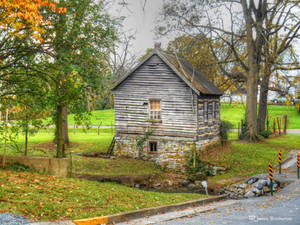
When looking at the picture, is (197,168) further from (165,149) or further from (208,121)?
(208,121)

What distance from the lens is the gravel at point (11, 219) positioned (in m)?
7.84

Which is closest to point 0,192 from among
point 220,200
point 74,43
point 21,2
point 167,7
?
point 21,2

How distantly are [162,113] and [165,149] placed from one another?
2.67 m

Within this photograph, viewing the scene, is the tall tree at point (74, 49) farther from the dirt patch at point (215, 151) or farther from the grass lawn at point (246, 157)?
the dirt patch at point (215, 151)

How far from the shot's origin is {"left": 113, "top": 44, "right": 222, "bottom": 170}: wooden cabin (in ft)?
80.4

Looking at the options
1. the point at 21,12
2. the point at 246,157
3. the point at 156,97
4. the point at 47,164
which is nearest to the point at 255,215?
the point at 47,164

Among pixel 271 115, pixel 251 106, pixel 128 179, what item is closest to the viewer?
pixel 128 179

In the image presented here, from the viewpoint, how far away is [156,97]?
83.8ft

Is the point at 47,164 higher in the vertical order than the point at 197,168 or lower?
higher

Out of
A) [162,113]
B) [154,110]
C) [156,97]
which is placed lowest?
[162,113]

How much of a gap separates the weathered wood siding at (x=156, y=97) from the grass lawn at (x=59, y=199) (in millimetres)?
11386

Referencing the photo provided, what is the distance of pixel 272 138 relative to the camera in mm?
35969

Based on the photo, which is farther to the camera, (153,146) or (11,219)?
(153,146)

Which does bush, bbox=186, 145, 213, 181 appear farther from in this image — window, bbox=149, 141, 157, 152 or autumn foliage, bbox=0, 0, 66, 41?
autumn foliage, bbox=0, 0, 66, 41
